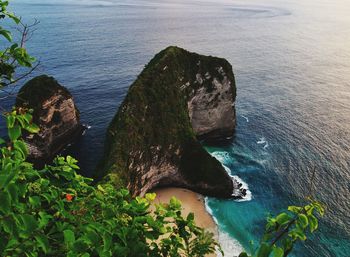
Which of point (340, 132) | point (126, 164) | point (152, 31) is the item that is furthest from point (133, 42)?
point (126, 164)

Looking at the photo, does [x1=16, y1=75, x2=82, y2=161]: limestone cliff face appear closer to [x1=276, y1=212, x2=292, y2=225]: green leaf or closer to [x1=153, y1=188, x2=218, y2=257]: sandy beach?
[x1=153, y1=188, x2=218, y2=257]: sandy beach

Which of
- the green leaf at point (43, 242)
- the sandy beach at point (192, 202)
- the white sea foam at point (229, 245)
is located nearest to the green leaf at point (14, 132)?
the green leaf at point (43, 242)

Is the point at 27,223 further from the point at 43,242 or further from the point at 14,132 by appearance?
the point at 14,132

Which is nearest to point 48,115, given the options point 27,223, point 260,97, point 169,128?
point 169,128

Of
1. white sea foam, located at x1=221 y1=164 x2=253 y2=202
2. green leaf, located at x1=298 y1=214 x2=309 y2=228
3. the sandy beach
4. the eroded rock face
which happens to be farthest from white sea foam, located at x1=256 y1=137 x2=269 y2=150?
green leaf, located at x1=298 y1=214 x2=309 y2=228

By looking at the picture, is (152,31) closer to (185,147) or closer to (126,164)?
(185,147)
